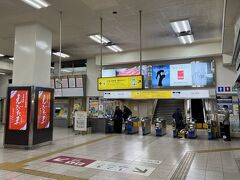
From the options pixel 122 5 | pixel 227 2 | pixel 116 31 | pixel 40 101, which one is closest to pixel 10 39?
pixel 40 101

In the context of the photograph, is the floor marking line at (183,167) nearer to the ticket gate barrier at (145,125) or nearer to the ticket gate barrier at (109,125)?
the ticket gate barrier at (145,125)

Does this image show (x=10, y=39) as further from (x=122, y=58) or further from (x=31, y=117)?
(x=122, y=58)

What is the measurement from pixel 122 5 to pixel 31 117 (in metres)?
4.52

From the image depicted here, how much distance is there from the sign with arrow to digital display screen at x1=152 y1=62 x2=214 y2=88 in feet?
24.7

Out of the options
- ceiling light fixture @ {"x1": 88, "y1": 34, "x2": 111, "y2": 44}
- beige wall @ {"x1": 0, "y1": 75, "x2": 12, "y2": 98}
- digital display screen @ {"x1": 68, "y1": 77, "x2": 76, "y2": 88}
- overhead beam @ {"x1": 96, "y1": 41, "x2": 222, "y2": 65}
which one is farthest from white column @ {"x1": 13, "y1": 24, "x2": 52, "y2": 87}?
beige wall @ {"x1": 0, "y1": 75, "x2": 12, "y2": 98}

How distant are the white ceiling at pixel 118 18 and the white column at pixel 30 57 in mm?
368

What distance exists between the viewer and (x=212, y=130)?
9227 mm

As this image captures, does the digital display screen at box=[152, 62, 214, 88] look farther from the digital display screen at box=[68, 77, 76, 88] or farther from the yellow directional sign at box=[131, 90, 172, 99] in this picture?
the digital display screen at box=[68, 77, 76, 88]

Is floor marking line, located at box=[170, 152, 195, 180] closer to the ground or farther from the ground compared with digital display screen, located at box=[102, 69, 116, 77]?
closer to the ground

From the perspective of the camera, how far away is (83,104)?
14.3 meters

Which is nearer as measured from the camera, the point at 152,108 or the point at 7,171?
the point at 7,171

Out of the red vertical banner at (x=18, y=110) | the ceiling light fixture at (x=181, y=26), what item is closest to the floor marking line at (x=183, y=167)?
the ceiling light fixture at (x=181, y=26)

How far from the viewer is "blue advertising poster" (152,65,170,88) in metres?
11.9

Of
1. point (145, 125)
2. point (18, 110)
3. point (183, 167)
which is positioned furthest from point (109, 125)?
point (183, 167)
